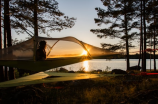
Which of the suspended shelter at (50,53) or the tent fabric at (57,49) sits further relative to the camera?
the tent fabric at (57,49)

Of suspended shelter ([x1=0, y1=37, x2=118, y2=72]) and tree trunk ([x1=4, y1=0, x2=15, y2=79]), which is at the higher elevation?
tree trunk ([x1=4, y1=0, x2=15, y2=79])

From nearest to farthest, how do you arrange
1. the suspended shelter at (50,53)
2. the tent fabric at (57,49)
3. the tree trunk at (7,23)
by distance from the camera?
the suspended shelter at (50,53)
the tent fabric at (57,49)
the tree trunk at (7,23)

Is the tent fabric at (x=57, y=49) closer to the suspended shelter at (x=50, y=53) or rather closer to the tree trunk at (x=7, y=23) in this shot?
the suspended shelter at (x=50, y=53)

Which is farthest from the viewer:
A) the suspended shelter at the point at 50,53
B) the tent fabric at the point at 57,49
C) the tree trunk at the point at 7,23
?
the tree trunk at the point at 7,23

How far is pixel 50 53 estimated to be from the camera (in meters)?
5.26

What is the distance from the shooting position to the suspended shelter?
13.9 ft

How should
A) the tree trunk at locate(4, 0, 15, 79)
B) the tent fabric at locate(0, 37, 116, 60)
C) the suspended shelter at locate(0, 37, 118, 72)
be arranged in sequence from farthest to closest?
the tree trunk at locate(4, 0, 15, 79) → the tent fabric at locate(0, 37, 116, 60) → the suspended shelter at locate(0, 37, 118, 72)

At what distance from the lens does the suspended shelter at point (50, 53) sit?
166 inches

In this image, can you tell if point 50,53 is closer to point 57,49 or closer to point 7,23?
point 57,49

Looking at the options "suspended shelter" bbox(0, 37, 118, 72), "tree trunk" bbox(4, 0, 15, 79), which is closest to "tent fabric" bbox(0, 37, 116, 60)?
"suspended shelter" bbox(0, 37, 118, 72)

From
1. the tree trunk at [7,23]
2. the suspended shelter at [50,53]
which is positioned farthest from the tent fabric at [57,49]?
the tree trunk at [7,23]

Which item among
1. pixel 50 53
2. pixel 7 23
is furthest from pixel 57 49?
pixel 7 23

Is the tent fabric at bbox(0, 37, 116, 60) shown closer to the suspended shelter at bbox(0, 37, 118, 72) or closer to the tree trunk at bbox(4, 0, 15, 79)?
the suspended shelter at bbox(0, 37, 118, 72)

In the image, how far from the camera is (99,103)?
4.63m
